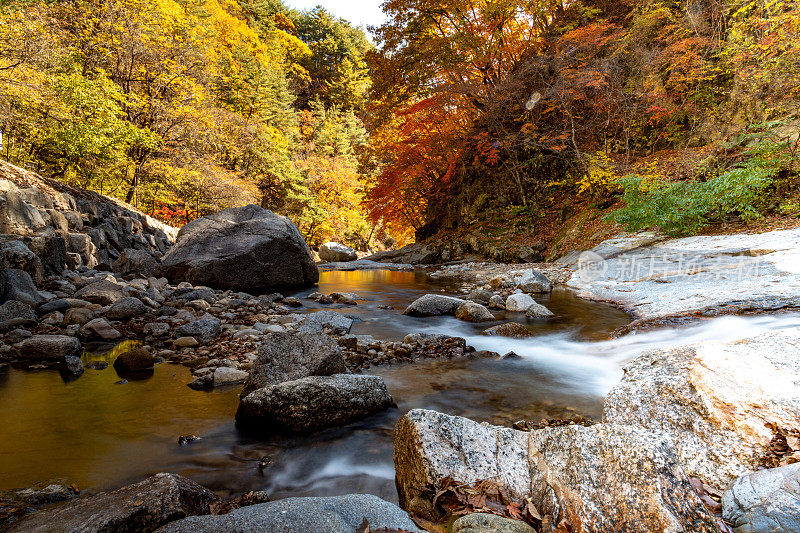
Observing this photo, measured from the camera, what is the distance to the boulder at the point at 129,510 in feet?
5.56

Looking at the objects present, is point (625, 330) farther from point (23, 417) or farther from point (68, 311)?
point (68, 311)

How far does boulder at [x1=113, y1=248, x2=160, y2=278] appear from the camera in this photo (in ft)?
30.5

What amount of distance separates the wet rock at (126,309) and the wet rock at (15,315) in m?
0.87

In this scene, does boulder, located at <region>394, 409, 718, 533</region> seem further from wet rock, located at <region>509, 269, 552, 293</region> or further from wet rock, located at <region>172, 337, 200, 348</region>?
wet rock, located at <region>509, 269, 552, 293</region>

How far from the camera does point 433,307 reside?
7.59m

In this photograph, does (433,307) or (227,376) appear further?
(433,307)

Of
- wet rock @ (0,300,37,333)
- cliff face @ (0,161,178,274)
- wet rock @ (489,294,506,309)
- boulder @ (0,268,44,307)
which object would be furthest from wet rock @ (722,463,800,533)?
cliff face @ (0,161,178,274)

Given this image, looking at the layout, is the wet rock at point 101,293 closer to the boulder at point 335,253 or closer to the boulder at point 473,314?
the boulder at point 473,314

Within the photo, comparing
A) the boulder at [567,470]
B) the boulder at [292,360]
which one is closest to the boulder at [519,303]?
the boulder at [292,360]

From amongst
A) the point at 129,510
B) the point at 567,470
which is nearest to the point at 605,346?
the point at 567,470

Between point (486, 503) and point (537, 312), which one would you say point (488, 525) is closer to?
point (486, 503)

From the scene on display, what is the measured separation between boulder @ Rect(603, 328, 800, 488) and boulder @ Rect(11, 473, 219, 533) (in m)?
2.58

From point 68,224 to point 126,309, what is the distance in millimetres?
5310

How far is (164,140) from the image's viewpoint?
Answer: 14.4 metres
